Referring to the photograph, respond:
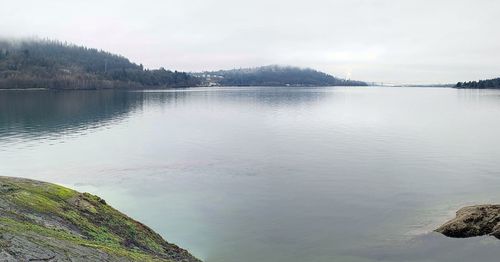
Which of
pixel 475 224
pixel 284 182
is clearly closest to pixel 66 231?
pixel 475 224

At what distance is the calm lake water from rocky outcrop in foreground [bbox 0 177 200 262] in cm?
458

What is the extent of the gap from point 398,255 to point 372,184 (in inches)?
709

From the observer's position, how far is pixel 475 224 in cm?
3170

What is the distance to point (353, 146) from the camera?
70.0 m

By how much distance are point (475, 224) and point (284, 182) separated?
63.2ft

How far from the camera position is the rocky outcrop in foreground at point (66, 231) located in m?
15.9

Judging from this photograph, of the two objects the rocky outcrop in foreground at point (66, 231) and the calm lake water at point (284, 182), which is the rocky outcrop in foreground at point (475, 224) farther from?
the rocky outcrop in foreground at point (66, 231)

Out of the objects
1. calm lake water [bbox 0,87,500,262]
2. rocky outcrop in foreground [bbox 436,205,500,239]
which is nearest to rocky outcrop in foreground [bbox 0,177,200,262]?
calm lake water [bbox 0,87,500,262]

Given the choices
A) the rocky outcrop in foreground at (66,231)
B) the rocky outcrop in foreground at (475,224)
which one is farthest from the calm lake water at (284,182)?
the rocky outcrop in foreground at (66,231)

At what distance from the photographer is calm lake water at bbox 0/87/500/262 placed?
29516mm

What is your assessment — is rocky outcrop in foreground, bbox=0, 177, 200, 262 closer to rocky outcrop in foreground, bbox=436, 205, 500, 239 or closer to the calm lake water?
the calm lake water

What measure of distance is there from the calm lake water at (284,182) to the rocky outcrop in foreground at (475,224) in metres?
0.90

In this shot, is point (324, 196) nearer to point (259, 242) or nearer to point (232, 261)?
point (259, 242)

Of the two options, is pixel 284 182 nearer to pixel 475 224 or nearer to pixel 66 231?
pixel 475 224
